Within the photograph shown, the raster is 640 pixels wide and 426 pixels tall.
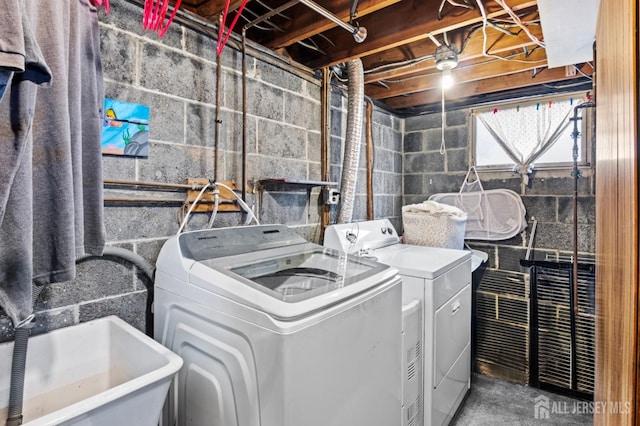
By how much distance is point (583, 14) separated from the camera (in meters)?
1.46

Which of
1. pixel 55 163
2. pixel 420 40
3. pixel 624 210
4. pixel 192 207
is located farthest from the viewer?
pixel 420 40

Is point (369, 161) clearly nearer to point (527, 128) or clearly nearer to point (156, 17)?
point (527, 128)

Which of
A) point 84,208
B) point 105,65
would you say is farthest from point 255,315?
point 105,65

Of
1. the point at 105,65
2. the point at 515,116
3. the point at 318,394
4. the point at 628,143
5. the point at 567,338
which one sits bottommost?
the point at 567,338

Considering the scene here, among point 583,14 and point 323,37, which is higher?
point 323,37

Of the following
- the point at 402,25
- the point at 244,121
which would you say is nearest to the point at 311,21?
the point at 402,25

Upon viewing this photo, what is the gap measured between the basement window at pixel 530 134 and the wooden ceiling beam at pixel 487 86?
0.21 m

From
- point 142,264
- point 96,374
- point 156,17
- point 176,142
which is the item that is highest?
point 156,17

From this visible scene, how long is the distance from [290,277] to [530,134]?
2511mm

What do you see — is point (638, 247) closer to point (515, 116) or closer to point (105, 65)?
point (105, 65)

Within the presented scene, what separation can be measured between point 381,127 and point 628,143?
258cm

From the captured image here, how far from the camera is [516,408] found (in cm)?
249

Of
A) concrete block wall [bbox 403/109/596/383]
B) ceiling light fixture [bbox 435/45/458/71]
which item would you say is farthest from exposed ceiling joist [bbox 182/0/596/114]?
concrete block wall [bbox 403/109/596/383]

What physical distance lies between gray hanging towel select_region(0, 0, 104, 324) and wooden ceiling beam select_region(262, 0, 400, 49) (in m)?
1.08
